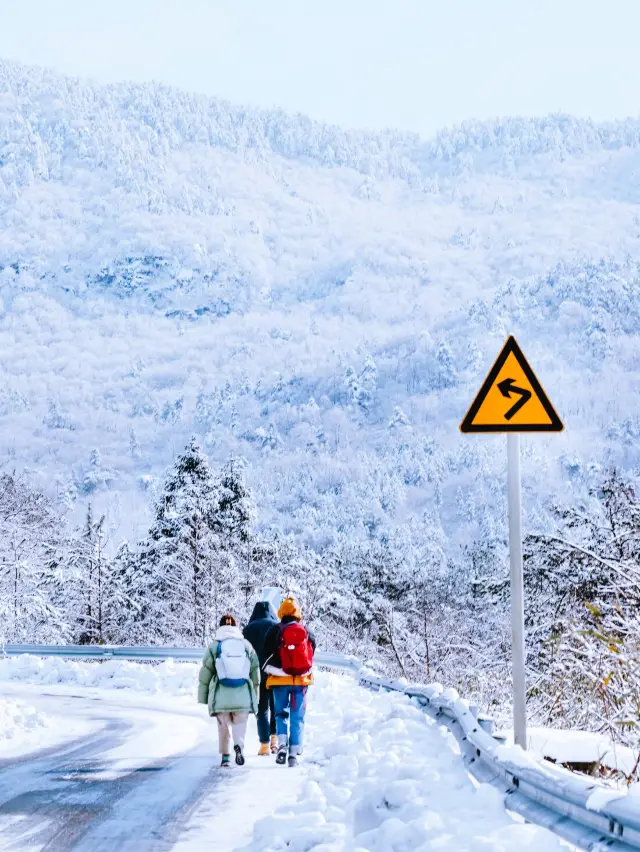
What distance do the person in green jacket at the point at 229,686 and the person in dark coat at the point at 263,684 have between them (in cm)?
57

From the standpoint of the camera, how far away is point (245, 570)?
173 ft

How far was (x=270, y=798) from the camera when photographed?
29.1 ft

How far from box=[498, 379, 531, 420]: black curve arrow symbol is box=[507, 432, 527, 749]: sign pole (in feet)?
0.65

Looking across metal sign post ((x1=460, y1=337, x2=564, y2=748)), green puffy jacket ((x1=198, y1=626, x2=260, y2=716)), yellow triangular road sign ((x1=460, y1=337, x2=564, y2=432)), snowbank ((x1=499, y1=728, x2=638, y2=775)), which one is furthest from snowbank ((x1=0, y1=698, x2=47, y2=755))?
yellow triangular road sign ((x1=460, y1=337, x2=564, y2=432))

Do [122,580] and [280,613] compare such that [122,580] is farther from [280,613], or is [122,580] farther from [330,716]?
[280,613]

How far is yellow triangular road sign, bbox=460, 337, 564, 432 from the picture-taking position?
7859 millimetres

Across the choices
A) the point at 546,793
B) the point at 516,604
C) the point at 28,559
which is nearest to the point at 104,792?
the point at 516,604

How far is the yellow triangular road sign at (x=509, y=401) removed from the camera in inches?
309

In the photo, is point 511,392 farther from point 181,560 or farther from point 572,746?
point 181,560

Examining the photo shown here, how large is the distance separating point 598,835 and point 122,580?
51855 millimetres

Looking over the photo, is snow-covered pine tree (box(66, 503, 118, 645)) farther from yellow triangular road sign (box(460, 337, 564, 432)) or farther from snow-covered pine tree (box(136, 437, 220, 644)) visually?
yellow triangular road sign (box(460, 337, 564, 432))

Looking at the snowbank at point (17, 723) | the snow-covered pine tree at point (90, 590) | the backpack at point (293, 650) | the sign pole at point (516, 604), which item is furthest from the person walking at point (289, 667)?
the snow-covered pine tree at point (90, 590)

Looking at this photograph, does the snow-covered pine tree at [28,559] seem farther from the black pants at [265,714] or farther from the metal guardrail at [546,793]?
the metal guardrail at [546,793]

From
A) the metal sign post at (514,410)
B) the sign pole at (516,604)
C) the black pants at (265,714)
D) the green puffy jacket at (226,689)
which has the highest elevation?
the metal sign post at (514,410)
